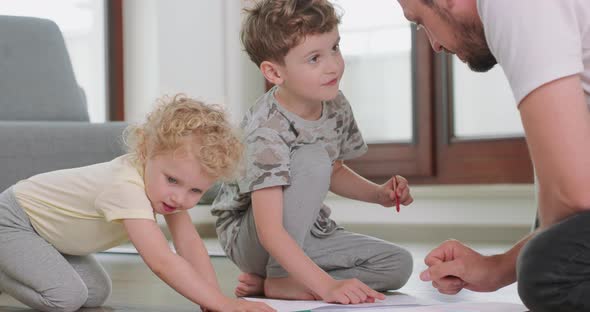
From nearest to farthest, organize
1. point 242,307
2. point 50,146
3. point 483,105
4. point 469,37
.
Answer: point 469,37, point 242,307, point 50,146, point 483,105

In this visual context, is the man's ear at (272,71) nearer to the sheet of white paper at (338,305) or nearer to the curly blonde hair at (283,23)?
the curly blonde hair at (283,23)

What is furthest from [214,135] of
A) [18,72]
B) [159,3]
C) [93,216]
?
[159,3]

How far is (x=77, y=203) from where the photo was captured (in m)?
1.55

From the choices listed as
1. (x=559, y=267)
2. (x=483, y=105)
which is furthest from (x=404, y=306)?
(x=483, y=105)

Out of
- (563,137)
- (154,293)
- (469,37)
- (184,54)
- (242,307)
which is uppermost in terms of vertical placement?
(469,37)

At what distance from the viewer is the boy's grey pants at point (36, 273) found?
1535mm

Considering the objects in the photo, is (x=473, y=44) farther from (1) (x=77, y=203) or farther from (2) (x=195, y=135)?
(1) (x=77, y=203)

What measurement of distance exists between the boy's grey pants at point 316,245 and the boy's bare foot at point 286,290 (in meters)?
0.02

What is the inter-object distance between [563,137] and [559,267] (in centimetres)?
16

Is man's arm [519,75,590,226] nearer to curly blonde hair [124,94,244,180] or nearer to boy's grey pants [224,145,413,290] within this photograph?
curly blonde hair [124,94,244,180]

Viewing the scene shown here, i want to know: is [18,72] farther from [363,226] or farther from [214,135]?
[363,226]

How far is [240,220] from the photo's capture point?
171 cm

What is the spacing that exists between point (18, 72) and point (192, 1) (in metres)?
1.29

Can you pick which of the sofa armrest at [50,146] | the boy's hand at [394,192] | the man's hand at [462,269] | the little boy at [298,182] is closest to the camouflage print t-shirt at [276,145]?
the little boy at [298,182]
